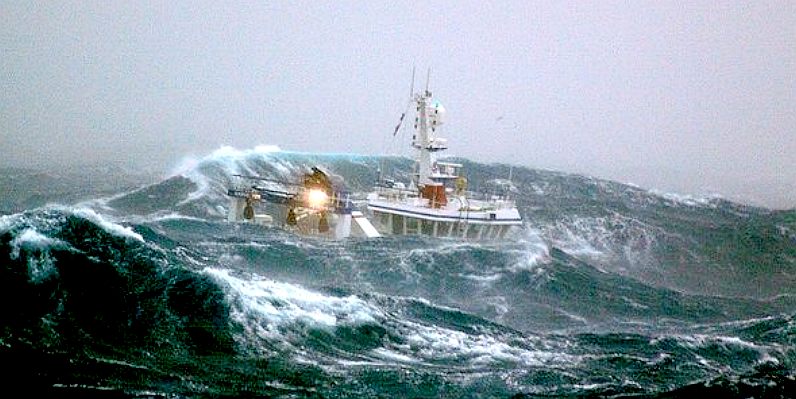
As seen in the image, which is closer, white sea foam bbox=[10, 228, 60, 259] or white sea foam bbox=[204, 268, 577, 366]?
white sea foam bbox=[204, 268, 577, 366]

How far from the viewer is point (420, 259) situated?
4209cm

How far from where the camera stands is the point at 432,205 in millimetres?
58000

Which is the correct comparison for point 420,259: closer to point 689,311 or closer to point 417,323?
point 689,311

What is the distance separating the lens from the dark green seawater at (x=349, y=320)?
16.4 m

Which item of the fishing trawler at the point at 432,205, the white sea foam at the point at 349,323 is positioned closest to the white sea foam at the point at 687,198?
the fishing trawler at the point at 432,205

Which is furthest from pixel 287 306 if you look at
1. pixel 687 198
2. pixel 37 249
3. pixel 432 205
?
pixel 687 198

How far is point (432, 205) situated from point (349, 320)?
117ft

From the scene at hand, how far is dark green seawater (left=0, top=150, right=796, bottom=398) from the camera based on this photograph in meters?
16.4

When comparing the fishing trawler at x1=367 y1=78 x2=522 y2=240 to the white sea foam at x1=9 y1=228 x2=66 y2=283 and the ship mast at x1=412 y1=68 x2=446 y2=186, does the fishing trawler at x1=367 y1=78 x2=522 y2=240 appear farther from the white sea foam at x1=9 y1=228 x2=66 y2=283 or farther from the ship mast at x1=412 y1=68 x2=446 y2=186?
the white sea foam at x1=9 y1=228 x2=66 y2=283

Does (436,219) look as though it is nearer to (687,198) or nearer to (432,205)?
(432,205)

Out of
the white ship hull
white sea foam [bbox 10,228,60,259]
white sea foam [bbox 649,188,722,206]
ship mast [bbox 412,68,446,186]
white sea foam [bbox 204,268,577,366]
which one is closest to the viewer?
white sea foam [bbox 204,268,577,366]

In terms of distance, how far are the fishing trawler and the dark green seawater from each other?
265 inches

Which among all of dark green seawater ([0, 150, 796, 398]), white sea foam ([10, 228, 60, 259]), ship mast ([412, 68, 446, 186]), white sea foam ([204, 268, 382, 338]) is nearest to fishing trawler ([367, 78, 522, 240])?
ship mast ([412, 68, 446, 186])

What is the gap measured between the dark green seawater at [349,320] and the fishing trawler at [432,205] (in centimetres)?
672
